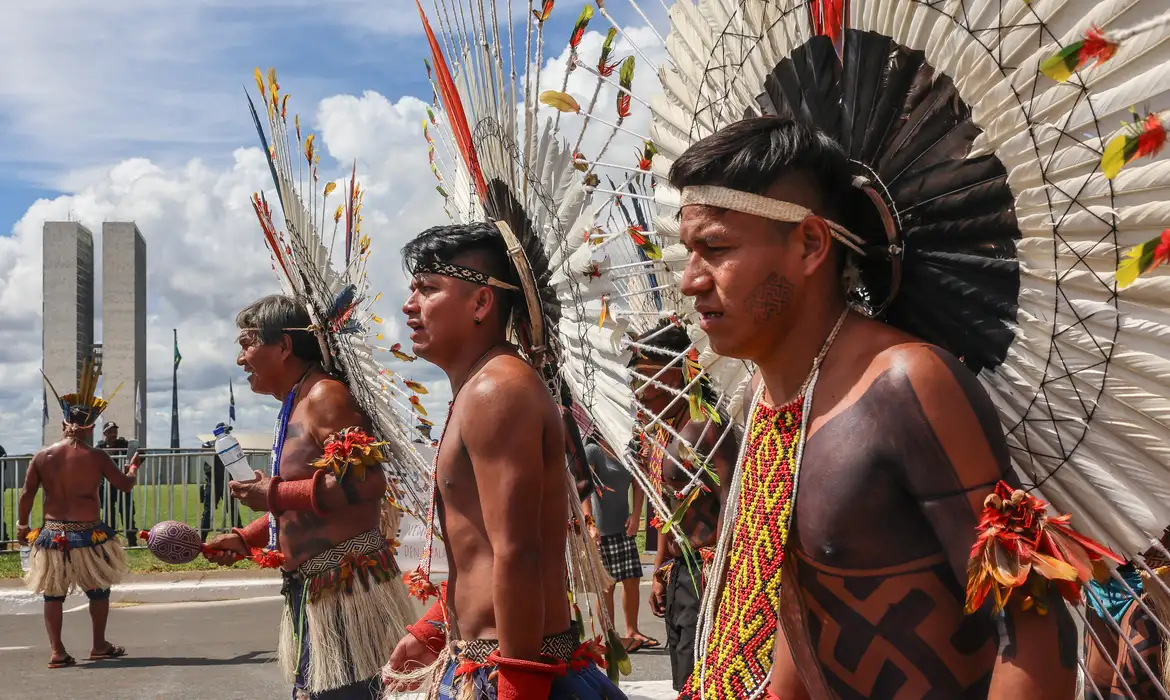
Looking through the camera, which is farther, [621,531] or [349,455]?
[621,531]

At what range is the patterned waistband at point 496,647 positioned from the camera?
2.83 metres

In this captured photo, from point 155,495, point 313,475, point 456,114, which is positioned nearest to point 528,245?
point 456,114

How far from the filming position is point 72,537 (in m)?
8.60

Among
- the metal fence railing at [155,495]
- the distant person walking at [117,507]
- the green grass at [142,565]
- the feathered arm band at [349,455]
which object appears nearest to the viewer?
the feathered arm band at [349,455]

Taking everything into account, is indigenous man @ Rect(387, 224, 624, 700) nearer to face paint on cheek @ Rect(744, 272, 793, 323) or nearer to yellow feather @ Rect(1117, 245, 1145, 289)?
face paint on cheek @ Rect(744, 272, 793, 323)

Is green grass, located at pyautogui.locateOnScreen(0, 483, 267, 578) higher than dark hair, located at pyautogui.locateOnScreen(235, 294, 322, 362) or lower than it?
lower

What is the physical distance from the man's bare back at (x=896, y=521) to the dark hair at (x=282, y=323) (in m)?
3.63

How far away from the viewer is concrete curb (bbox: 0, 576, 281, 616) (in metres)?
10.9

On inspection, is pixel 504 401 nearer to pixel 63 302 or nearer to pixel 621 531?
pixel 621 531

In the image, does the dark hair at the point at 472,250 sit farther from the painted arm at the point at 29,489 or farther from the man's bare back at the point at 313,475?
the painted arm at the point at 29,489

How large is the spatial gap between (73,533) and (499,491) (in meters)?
7.17

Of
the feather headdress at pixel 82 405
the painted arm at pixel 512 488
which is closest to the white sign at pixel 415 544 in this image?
the painted arm at pixel 512 488

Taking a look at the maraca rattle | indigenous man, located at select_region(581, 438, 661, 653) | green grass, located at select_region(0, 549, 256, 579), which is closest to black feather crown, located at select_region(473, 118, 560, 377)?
the maraca rattle

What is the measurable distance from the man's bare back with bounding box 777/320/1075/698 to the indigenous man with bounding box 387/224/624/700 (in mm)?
975
